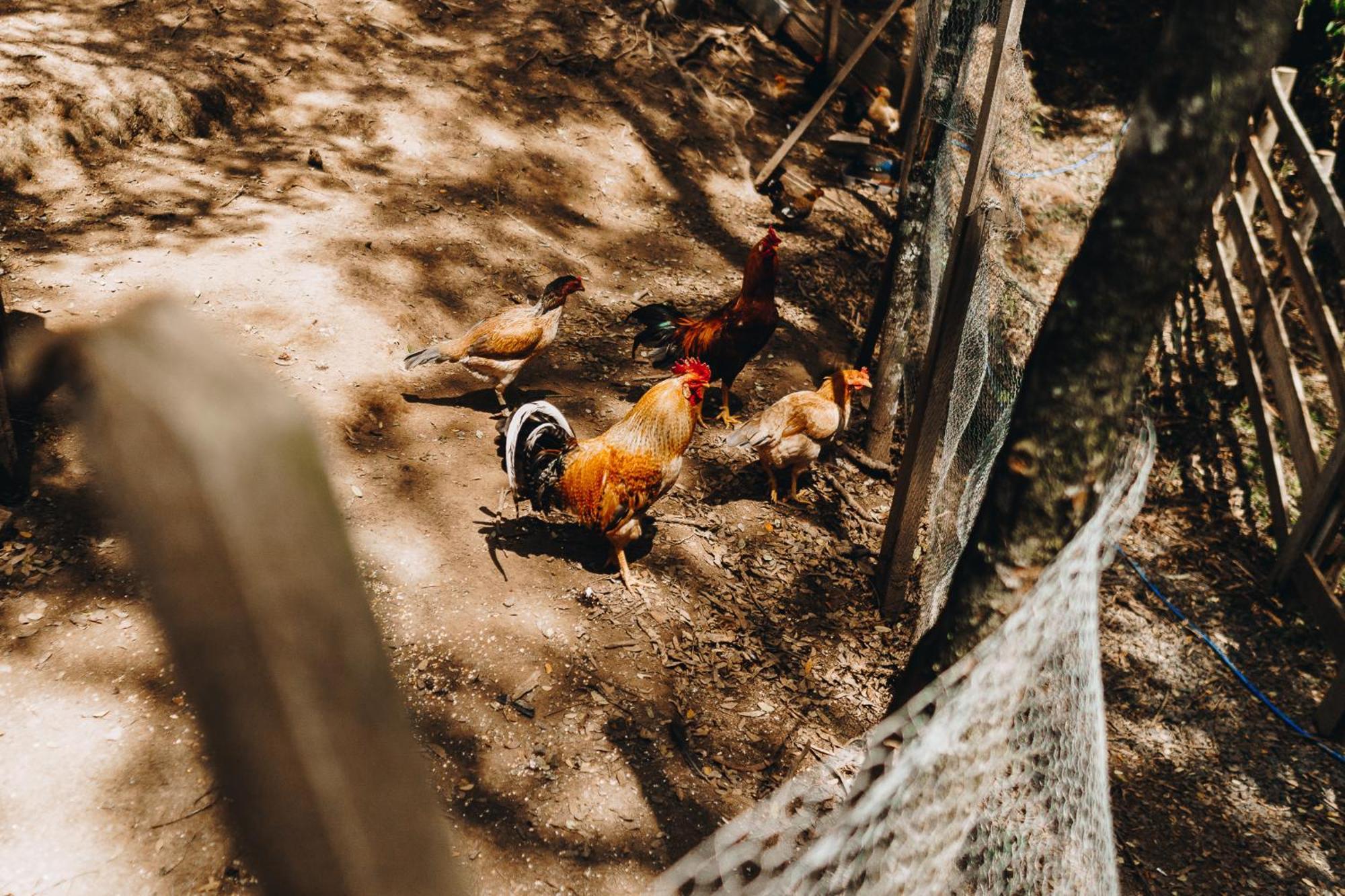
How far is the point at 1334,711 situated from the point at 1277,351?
2.75m

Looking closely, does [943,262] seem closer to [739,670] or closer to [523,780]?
[739,670]

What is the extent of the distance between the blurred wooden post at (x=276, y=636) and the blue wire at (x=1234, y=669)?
4018 mm

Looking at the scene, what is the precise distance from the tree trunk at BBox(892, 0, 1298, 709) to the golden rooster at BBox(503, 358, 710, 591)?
7.78 feet

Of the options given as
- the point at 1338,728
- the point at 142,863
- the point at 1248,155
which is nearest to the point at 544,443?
the point at 142,863

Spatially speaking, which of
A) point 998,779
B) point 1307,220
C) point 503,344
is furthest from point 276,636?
point 1307,220

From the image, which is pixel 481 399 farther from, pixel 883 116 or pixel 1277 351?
pixel 883 116

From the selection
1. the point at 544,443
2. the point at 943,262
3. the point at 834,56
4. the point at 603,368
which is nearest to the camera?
the point at 544,443

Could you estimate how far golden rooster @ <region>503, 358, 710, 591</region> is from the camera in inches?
170

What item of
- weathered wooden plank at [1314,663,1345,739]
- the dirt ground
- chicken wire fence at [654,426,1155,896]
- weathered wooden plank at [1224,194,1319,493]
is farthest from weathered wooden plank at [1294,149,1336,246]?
chicken wire fence at [654,426,1155,896]

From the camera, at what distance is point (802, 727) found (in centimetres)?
400

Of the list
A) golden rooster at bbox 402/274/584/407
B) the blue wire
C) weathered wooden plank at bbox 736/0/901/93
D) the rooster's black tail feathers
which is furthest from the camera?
weathered wooden plank at bbox 736/0/901/93

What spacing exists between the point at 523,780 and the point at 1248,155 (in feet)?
24.1

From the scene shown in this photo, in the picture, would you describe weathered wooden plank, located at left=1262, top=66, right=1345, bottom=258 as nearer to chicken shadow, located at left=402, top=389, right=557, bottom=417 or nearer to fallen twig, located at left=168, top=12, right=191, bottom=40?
chicken shadow, located at left=402, top=389, right=557, bottom=417

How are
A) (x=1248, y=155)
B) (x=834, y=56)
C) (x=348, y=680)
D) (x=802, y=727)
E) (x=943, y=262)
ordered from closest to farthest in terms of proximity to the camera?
(x=348, y=680)
(x=802, y=727)
(x=943, y=262)
(x=1248, y=155)
(x=834, y=56)
